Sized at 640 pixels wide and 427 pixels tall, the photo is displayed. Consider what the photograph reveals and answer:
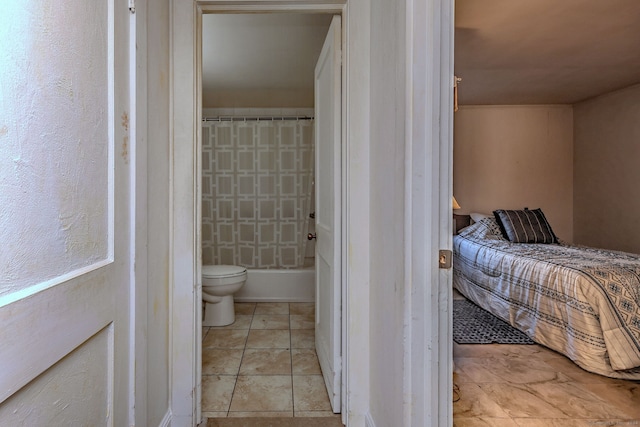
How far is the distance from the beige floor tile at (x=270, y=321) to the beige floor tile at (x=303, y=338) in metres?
0.16

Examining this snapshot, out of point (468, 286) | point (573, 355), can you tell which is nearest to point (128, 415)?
point (573, 355)

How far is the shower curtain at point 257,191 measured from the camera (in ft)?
11.9

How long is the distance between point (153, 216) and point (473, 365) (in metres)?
2.06

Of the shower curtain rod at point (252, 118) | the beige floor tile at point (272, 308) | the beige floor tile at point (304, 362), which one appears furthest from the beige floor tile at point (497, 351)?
the shower curtain rod at point (252, 118)

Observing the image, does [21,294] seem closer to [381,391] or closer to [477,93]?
[381,391]

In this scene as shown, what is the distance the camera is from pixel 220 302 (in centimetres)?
291

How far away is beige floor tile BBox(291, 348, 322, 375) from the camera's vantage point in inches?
83.0

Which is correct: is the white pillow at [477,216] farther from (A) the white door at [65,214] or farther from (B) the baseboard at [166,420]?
(A) the white door at [65,214]

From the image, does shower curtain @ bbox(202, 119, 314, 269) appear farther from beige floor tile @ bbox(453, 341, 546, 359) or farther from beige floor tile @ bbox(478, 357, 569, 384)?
beige floor tile @ bbox(478, 357, 569, 384)

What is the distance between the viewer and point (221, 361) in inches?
88.2

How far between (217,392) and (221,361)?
37 cm

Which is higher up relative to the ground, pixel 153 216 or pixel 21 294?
pixel 153 216

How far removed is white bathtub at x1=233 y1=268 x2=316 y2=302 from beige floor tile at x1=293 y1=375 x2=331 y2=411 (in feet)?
5.09

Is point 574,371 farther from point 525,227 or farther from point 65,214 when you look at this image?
point 65,214
